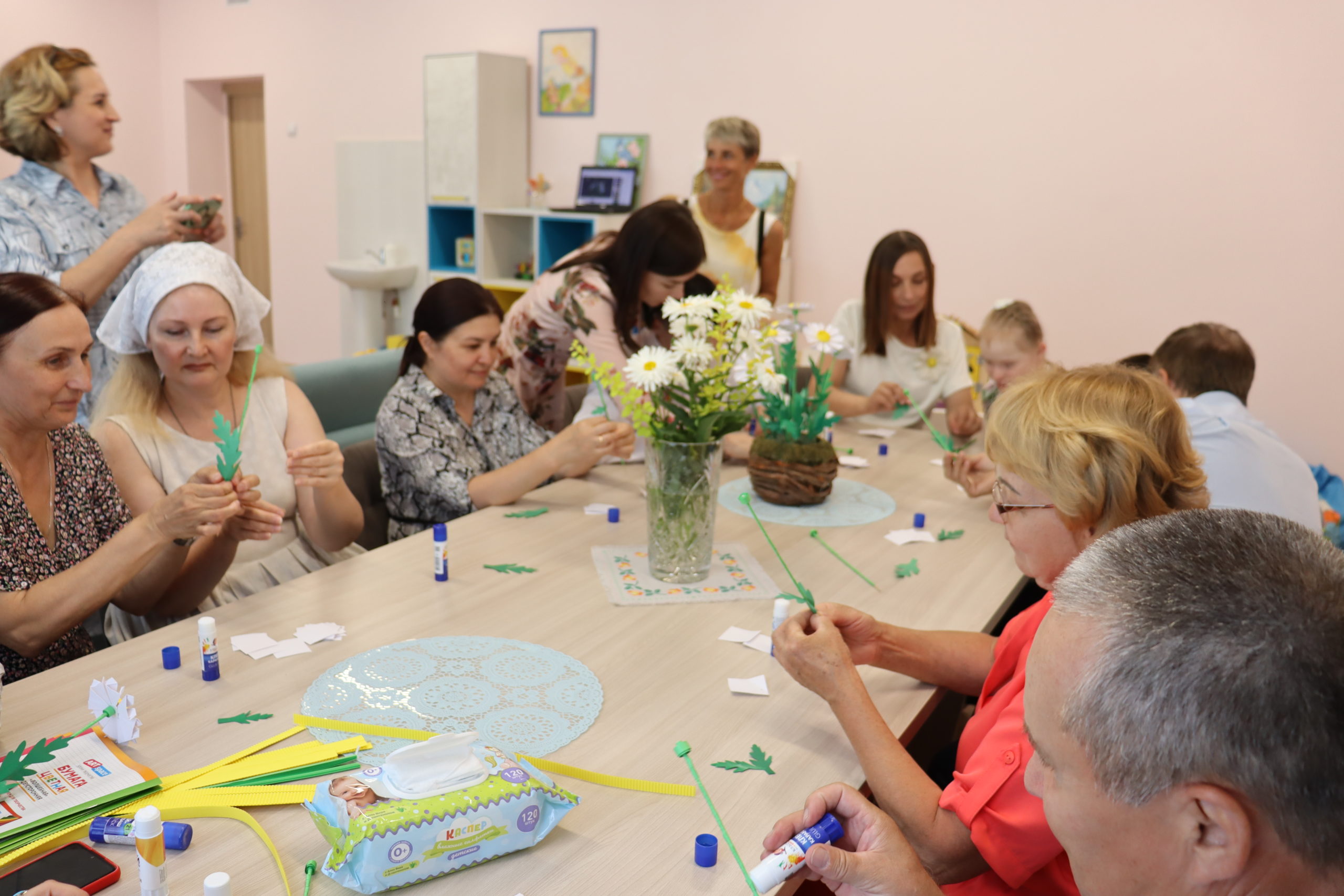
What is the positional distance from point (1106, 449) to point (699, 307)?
83 cm

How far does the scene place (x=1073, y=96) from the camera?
4.43m

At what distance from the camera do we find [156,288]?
2.07 m

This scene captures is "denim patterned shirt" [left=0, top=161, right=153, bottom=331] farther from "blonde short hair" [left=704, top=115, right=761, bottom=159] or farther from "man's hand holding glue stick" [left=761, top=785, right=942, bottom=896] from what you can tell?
"man's hand holding glue stick" [left=761, top=785, right=942, bottom=896]

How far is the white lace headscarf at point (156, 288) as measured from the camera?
2074 mm

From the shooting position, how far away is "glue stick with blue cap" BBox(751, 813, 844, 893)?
1.05m

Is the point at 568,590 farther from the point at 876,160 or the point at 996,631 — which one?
the point at 876,160

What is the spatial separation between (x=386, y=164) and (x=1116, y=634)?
6.43 m

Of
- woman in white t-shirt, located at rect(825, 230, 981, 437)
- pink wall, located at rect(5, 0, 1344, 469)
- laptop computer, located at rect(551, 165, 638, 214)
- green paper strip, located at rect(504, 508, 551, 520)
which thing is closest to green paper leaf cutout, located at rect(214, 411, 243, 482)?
green paper strip, located at rect(504, 508, 551, 520)

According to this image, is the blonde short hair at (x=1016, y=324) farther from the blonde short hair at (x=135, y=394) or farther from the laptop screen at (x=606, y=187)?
the laptop screen at (x=606, y=187)

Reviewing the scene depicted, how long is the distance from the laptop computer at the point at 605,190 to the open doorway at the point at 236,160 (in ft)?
10.3

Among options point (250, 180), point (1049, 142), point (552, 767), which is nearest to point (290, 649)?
point (552, 767)

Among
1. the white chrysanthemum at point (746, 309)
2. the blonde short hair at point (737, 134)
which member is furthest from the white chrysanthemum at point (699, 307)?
the blonde short hair at point (737, 134)

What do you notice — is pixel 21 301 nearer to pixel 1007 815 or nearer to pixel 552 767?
pixel 552 767

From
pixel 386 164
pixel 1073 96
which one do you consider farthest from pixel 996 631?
pixel 386 164
